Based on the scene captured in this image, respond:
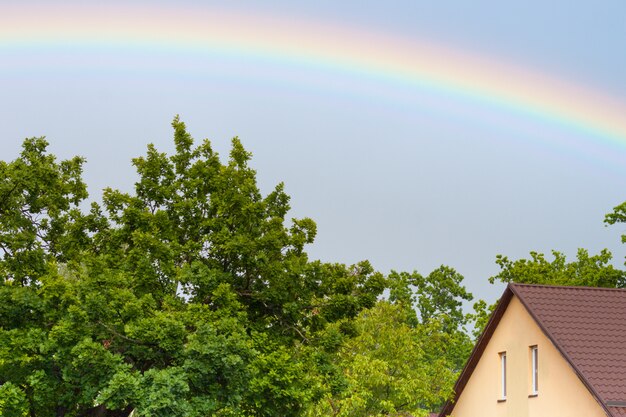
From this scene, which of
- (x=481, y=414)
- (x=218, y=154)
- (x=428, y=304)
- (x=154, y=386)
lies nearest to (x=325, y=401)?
(x=481, y=414)

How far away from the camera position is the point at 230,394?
25688mm

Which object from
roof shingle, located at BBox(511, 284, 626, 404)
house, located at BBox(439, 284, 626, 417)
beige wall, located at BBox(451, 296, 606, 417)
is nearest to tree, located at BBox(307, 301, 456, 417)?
beige wall, located at BBox(451, 296, 606, 417)

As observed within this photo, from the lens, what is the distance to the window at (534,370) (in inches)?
1213

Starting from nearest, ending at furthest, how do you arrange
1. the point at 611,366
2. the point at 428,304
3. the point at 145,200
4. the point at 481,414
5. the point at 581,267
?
the point at 611,366, the point at 145,200, the point at 481,414, the point at 581,267, the point at 428,304

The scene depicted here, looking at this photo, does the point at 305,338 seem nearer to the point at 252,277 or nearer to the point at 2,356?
the point at 252,277

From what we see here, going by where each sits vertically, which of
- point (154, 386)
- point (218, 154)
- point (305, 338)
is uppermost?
point (218, 154)

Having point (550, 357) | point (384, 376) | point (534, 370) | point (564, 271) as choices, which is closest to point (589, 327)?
point (550, 357)

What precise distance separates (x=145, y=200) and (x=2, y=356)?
7.26 meters

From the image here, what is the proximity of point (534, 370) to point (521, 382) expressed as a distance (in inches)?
27.0

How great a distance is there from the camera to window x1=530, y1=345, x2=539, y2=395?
3081cm

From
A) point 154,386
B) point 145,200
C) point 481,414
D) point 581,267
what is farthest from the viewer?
point 581,267

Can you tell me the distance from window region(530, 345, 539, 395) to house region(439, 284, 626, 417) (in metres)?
0.03

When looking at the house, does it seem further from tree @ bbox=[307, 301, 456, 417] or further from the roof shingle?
tree @ bbox=[307, 301, 456, 417]

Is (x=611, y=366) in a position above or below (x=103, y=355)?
above
